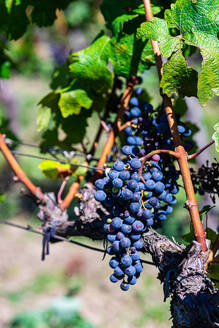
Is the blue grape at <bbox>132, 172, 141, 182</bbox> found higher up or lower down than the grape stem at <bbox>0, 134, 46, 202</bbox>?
higher up

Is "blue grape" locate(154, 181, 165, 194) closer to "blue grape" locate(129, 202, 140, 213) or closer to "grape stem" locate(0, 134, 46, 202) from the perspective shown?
"blue grape" locate(129, 202, 140, 213)

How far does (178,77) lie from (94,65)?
0.39 metres

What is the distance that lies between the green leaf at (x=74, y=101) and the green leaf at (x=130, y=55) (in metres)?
0.20

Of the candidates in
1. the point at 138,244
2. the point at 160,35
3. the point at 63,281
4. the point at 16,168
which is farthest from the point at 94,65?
the point at 63,281

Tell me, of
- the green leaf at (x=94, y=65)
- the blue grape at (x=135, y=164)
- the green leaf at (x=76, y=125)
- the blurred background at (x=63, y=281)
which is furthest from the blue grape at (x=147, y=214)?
the blurred background at (x=63, y=281)

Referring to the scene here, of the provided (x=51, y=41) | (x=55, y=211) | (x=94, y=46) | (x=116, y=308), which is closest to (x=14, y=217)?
(x=116, y=308)

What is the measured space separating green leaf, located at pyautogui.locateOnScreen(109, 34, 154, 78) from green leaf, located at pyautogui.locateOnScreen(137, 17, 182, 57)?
0.24 m

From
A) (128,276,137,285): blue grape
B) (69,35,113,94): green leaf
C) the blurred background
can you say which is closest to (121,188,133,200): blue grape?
(128,276,137,285): blue grape

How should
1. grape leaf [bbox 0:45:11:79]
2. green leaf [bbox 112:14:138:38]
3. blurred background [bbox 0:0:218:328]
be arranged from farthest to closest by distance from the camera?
1. blurred background [bbox 0:0:218:328]
2. grape leaf [bbox 0:45:11:79]
3. green leaf [bbox 112:14:138:38]

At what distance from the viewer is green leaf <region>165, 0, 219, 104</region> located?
93 centimetres

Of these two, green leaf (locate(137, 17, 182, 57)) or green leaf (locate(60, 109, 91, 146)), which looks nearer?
green leaf (locate(137, 17, 182, 57))

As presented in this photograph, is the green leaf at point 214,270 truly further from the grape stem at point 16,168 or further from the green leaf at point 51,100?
the green leaf at point 51,100

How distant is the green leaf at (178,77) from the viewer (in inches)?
38.0

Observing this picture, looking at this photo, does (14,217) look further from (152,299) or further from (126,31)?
(126,31)
